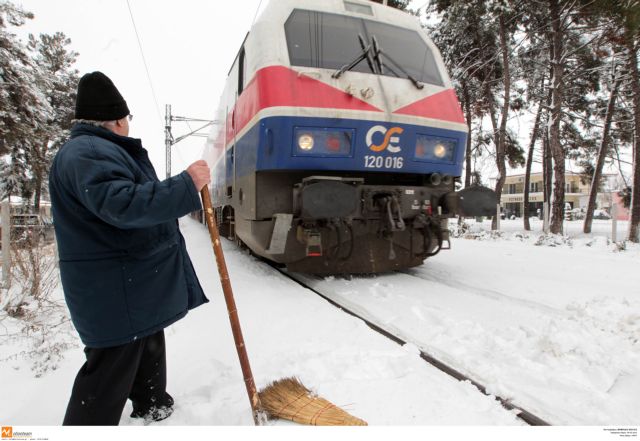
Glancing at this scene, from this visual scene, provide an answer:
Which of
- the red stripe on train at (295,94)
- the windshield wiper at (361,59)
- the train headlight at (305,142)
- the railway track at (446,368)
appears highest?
the windshield wiper at (361,59)

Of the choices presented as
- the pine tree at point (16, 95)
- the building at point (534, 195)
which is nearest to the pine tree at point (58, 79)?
the pine tree at point (16, 95)

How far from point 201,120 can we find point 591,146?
18.6 meters

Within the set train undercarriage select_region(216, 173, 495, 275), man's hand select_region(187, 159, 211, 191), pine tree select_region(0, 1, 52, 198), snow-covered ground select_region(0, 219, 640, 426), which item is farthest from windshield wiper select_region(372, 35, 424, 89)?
pine tree select_region(0, 1, 52, 198)

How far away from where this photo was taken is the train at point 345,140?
12.7 ft

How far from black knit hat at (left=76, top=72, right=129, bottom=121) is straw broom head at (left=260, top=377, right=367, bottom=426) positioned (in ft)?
4.90

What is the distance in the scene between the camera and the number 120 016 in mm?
4113

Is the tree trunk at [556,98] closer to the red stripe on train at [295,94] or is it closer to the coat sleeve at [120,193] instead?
the red stripe on train at [295,94]

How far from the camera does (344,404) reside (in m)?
1.99

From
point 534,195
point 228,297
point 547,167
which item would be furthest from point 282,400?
point 534,195

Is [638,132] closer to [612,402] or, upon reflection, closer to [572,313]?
[572,313]

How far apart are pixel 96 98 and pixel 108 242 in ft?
2.08

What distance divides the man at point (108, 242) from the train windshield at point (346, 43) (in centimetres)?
270

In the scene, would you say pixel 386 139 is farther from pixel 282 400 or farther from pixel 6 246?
pixel 6 246

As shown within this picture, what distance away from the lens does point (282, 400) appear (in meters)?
1.96
